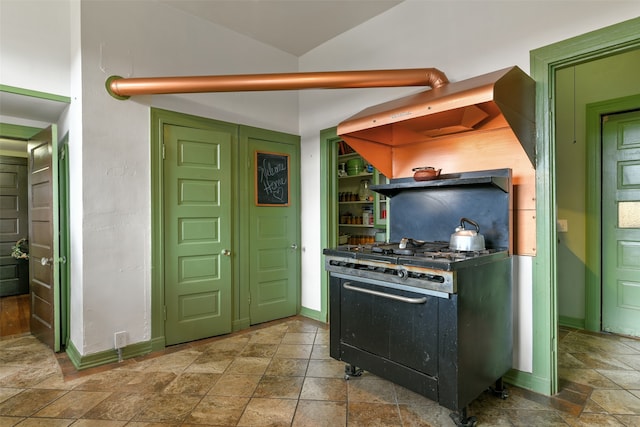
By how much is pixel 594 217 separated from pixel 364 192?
2.51m

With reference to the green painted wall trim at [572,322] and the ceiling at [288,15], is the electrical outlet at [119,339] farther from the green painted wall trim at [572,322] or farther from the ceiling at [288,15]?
the green painted wall trim at [572,322]

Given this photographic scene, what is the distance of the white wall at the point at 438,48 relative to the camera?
7.26 feet

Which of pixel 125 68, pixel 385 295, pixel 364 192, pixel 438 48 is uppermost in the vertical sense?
pixel 438 48

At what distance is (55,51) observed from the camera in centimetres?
283

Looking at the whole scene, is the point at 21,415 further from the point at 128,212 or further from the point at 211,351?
the point at 128,212

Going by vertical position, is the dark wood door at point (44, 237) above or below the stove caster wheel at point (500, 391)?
above

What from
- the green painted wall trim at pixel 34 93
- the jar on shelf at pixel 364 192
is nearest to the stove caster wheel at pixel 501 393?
the jar on shelf at pixel 364 192

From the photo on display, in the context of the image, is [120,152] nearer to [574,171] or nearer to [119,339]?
[119,339]

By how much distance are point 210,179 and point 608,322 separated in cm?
431

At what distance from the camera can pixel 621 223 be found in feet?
11.0

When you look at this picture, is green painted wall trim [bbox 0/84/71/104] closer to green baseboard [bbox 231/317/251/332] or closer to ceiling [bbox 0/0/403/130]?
ceiling [bbox 0/0/403/130]

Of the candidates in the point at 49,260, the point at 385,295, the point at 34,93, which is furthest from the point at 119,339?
the point at 385,295

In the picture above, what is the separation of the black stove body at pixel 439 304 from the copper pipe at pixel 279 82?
2.69 ft

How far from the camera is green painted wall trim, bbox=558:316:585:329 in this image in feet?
11.6
